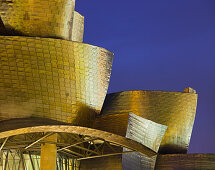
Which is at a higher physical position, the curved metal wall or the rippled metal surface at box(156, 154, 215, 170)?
the curved metal wall

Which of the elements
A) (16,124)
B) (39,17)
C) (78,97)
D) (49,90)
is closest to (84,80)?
(78,97)

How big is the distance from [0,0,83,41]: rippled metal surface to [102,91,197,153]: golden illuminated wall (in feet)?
28.3

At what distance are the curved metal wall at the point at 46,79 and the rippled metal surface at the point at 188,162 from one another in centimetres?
905

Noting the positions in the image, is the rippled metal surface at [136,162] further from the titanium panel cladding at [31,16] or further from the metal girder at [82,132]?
the titanium panel cladding at [31,16]

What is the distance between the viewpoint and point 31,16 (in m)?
24.6

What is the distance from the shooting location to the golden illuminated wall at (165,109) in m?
31.8

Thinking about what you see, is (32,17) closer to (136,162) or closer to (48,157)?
(48,157)

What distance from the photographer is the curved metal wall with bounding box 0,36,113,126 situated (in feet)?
73.4

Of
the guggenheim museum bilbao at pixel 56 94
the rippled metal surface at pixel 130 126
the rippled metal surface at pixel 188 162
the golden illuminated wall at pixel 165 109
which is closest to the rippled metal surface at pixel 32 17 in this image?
the guggenheim museum bilbao at pixel 56 94

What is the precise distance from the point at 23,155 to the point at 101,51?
8.25m

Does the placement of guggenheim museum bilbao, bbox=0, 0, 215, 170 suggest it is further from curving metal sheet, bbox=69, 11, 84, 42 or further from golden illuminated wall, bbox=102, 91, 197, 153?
curving metal sheet, bbox=69, 11, 84, 42

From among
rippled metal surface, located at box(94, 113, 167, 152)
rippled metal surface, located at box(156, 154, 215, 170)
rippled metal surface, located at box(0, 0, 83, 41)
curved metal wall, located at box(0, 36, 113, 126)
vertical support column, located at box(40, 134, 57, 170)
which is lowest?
rippled metal surface, located at box(156, 154, 215, 170)

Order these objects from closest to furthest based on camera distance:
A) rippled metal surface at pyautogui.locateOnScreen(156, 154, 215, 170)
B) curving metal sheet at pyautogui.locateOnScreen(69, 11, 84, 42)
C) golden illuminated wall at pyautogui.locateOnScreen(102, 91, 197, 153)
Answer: rippled metal surface at pyautogui.locateOnScreen(156, 154, 215, 170), golden illuminated wall at pyautogui.locateOnScreen(102, 91, 197, 153), curving metal sheet at pyautogui.locateOnScreen(69, 11, 84, 42)

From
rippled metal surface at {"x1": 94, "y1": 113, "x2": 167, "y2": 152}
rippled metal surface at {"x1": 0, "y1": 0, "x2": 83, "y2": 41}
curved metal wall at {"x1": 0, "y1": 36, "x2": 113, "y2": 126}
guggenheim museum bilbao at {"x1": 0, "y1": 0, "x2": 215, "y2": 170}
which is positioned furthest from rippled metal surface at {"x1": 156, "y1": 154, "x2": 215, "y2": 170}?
rippled metal surface at {"x1": 0, "y1": 0, "x2": 83, "y2": 41}
